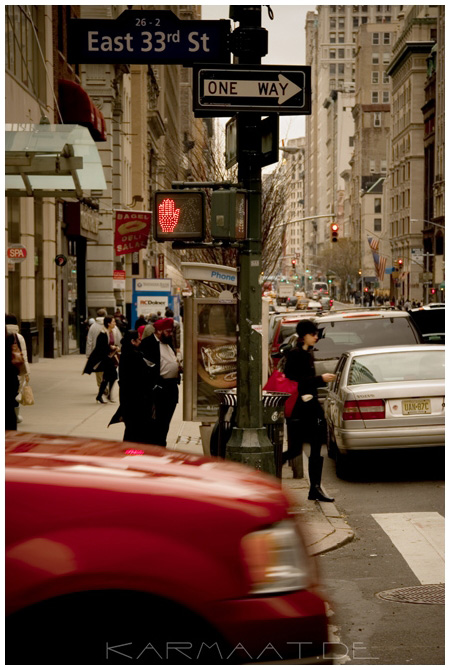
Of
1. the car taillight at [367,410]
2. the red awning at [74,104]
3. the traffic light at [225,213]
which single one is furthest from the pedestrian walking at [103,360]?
the red awning at [74,104]

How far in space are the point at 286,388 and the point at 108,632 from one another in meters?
7.28

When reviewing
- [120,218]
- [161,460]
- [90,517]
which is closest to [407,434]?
[161,460]

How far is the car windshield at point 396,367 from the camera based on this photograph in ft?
41.2

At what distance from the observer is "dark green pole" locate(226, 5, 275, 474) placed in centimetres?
964

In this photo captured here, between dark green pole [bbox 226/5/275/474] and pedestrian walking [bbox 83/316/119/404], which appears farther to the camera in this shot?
pedestrian walking [bbox 83/316/119/404]

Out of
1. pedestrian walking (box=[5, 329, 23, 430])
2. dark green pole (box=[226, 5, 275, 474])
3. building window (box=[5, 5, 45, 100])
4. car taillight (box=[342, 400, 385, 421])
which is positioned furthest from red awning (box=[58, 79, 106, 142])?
dark green pole (box=[226, 5, 275, 474])

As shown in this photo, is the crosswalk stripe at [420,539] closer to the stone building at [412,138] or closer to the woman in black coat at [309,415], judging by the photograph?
the woman in black coat at [309,415]

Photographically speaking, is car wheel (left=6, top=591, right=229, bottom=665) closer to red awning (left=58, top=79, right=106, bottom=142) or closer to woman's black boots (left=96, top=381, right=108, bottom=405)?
woman's black boots (left=96, top=381, right=108, bottom=405)

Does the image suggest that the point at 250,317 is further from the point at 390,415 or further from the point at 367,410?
the point at 390,415

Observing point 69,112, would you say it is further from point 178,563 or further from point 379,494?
point 178,563

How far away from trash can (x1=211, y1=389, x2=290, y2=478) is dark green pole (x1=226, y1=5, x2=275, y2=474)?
533 mm

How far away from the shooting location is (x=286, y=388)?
1087 cm

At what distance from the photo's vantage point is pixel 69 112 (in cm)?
3272

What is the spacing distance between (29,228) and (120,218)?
9480 millimetres
